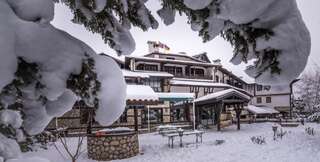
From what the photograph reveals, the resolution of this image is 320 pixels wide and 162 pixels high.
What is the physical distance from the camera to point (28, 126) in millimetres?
1572

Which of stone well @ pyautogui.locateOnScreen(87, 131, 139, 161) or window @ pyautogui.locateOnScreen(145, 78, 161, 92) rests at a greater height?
window @ pyautogui.locateOnScreen(145, 78, 161, 92)

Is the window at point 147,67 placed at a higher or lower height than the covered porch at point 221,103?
higher

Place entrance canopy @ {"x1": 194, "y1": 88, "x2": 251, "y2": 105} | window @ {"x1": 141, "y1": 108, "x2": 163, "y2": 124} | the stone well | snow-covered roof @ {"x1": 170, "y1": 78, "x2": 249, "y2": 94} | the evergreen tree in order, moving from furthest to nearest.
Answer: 1. snow-covered roof @ {"x1": 170, "y1": 78, "x2": 249, "y2": 94}
2. window @ {"x1": 141, "y1": 108, "x2": 163, "y2": 124}
3. entrance canopy @ {"x1": 194, "y1": 88, "x2": 251, "y2": 105}
4. the stone well
5. the evergreen tree

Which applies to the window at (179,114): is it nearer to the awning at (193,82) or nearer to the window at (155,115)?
the window at (155,115)

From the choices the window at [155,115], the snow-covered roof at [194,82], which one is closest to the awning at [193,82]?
the snow-covered roof at [194,82]

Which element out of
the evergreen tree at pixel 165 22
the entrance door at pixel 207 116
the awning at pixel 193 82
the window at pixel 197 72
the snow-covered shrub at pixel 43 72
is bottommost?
the entrance door at pixel 207 116

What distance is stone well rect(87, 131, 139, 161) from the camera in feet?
33.0

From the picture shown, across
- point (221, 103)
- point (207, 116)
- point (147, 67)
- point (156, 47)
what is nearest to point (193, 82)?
point (207, 116)

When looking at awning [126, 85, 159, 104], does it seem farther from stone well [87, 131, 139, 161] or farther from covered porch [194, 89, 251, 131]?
covered porch [194, 89, 251, 131]

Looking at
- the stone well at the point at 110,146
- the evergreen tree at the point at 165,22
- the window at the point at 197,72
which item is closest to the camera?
the evergreen tree at the point at 165,22

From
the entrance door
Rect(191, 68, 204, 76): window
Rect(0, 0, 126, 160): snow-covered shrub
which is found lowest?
the entrance door

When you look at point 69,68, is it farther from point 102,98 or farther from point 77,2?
Result: point 77,2

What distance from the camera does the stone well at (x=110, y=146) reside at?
396 inches

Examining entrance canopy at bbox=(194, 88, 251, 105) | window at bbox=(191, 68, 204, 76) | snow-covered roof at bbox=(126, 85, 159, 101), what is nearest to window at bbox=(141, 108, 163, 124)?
entrance canopy at bbox=(194, 88, 251, 105)
